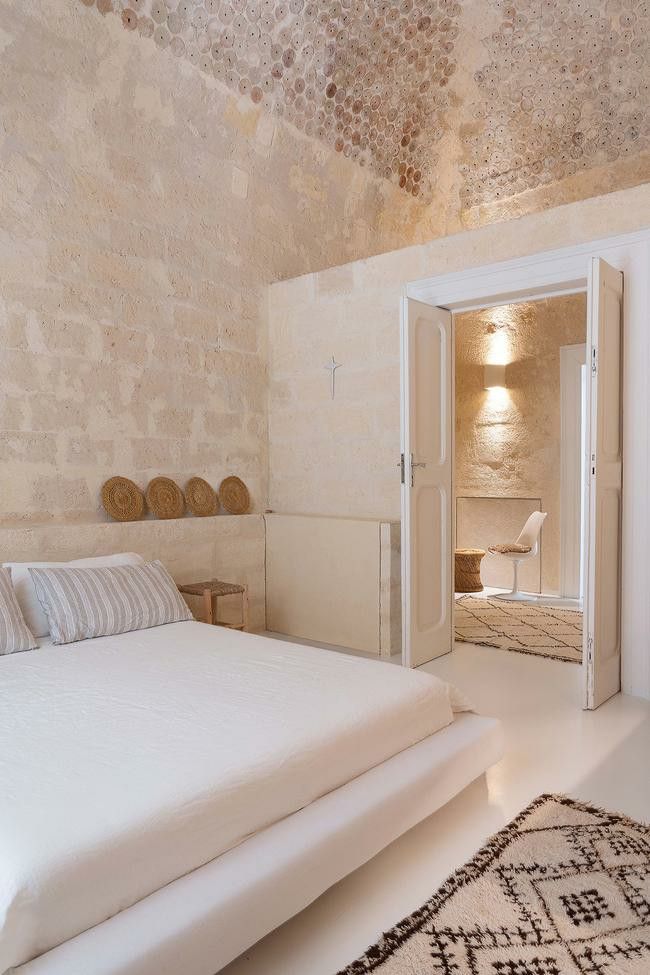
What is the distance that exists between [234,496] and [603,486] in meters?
2.51

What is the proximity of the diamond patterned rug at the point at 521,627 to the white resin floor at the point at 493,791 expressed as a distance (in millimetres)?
329

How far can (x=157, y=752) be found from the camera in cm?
186

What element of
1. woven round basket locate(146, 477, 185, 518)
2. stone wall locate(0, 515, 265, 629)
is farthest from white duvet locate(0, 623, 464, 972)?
woven round basket locate(146, 477, 185, 518)

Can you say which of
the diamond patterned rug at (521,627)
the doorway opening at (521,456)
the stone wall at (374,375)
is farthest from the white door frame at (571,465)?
the stone wall at (374,375)

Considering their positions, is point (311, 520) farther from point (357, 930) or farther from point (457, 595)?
point (357, 930)

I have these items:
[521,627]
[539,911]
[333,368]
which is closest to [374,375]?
[333,368]

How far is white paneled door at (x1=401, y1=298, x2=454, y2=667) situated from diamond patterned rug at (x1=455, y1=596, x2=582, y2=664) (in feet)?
1.69

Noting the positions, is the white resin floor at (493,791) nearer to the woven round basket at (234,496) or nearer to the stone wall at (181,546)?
the stone wall at (181,546)

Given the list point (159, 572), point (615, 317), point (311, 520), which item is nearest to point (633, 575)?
point (615, 317)

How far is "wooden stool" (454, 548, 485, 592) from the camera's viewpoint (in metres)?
6.64

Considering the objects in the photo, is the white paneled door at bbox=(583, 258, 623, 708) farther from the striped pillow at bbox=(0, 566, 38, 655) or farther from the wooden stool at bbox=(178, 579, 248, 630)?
the striped pillow at bbox=(0, 566, 38, 655)

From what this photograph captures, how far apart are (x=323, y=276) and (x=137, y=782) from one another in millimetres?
3886

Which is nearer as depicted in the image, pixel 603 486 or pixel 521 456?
pixel 603 486

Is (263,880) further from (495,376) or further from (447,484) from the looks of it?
(495,376)
